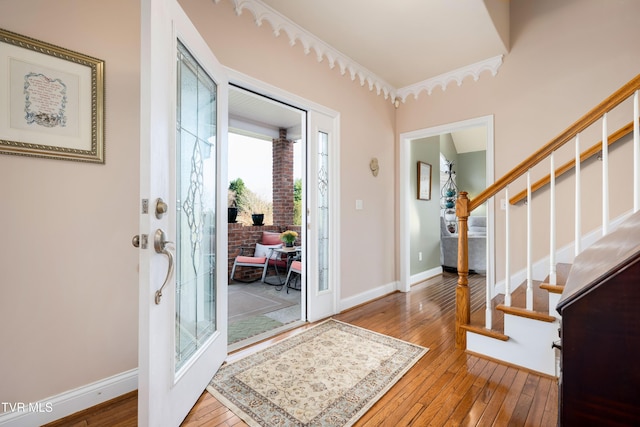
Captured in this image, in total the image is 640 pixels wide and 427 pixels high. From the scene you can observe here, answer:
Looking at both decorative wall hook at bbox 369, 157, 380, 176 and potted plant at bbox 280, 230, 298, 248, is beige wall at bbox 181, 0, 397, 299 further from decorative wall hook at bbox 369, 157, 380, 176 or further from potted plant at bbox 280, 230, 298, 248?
potted plant at bbox 280, 230, 298, 248

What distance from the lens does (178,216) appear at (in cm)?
142

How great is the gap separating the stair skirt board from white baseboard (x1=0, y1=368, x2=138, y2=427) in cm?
237

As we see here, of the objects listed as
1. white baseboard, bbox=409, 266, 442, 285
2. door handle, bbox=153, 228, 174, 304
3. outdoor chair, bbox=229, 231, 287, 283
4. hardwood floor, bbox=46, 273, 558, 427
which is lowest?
hardwood floor, bbox=46, 273, 558, 427

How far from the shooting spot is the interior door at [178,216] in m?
1.07

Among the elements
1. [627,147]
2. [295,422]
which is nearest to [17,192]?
[295,422]

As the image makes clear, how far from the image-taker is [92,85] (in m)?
1.53

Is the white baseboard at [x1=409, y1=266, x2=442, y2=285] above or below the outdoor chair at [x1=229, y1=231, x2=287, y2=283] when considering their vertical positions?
below

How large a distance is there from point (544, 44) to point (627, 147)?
1221 mm

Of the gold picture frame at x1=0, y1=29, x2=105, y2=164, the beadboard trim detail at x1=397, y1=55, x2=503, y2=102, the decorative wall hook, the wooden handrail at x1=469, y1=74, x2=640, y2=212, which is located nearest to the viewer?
the gold picture frame at x1=0, y1=29, x2=105, y2=164

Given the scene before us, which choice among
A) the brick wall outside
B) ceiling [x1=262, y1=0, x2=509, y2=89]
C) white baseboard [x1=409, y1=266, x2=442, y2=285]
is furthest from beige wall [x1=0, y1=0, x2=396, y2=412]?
white baseboard [x1=409, y1=266, x2=442, y2=285]

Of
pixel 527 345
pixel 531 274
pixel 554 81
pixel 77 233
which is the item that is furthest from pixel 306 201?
pixel 554 81

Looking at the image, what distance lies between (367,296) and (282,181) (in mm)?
2880

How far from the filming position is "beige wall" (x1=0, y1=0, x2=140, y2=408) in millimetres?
1320

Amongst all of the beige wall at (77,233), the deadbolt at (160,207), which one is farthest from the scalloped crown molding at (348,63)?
the deadbolt at (160,207)
